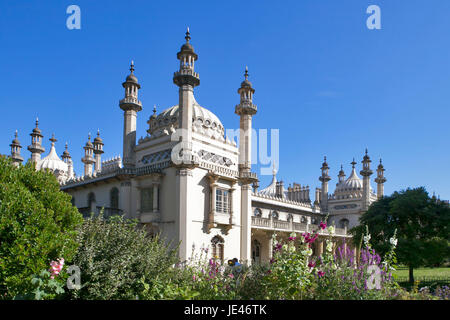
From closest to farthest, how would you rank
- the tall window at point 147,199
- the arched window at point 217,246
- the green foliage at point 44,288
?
the green foliage at point 44,288
the arched window at point 217,246
the tall window at point 147,199

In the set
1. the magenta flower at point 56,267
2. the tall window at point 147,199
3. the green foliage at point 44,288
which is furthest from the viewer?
the tall window at point 147,199

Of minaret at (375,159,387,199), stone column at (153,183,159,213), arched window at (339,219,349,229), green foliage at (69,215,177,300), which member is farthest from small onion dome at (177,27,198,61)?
minaret at (375,159,387,199)

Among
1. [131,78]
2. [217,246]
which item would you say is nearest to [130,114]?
[131,78]

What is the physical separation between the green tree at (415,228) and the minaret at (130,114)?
17939mm

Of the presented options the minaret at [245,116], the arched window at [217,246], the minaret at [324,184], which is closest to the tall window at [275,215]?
the minaret at [324,184]

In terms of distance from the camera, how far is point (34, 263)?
8961 millimetres

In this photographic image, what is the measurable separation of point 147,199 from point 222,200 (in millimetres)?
5316

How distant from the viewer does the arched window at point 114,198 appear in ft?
A: 91.1

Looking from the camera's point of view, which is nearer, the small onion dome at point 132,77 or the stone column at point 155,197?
the stone column at point 155,197

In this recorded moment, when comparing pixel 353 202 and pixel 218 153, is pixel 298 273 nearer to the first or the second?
pixel 218 153

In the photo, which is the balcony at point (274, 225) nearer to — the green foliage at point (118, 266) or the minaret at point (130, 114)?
the minaret at point (130, 114)

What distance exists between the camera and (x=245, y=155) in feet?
94.8

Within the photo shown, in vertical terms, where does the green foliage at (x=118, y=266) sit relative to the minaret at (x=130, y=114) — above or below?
below

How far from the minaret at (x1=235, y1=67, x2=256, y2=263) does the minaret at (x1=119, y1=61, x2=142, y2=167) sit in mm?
8164
